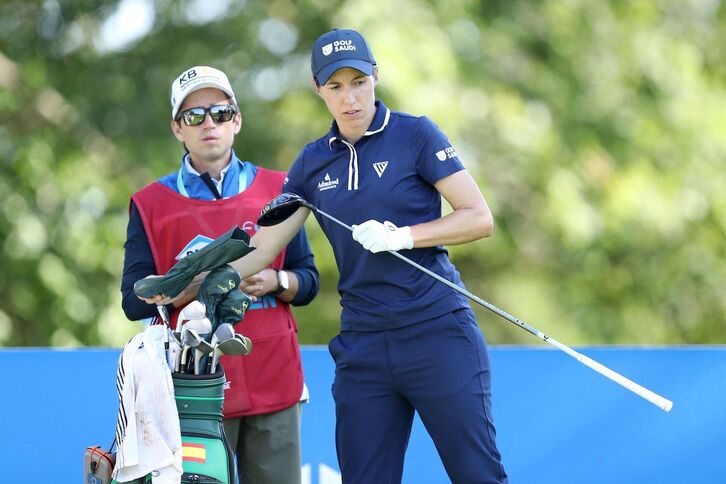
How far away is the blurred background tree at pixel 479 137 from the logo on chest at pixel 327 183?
513 cm

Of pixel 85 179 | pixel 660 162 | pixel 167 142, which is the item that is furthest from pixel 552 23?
pixel 85 179

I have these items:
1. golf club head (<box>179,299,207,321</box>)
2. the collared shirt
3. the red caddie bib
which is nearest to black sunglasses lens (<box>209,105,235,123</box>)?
the collared shirt

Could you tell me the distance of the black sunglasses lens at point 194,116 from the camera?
352 centimetres

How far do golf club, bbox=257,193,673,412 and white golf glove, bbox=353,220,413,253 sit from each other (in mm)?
45

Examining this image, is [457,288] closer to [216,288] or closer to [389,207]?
[389,207]

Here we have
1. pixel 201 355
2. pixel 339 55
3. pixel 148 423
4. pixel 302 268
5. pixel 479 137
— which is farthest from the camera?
pixel 479 137

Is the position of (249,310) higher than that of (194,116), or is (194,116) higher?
(194,116)

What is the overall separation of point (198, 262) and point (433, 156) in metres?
0.66

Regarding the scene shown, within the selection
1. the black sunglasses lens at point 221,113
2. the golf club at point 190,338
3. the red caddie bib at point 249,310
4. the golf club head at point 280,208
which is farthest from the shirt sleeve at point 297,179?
the golf club at point 190,338

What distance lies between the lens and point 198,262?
10.2 ft

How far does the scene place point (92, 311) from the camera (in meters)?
8.74

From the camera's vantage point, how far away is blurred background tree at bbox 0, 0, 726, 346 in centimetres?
882

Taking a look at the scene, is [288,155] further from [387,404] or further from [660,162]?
[387,404]

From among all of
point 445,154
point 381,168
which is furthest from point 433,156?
point 381,168
